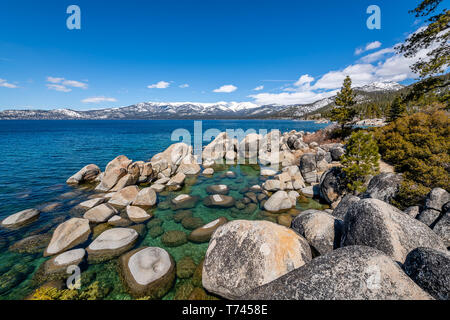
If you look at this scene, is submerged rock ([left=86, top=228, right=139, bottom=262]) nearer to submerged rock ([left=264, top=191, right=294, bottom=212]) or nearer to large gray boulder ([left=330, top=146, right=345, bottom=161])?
submerged rock ([left=264, top=191, right=294, bottom=212])

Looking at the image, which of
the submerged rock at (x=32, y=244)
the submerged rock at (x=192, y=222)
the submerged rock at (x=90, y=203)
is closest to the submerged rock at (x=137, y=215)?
the submerged rock at (x=192, y=222)

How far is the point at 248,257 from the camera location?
6926 millimetres

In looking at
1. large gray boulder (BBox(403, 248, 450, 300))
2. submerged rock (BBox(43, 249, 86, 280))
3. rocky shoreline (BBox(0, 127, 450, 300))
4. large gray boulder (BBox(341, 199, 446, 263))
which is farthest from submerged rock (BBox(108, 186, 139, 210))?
large gray boulder (BBox(403, 248, 450, 300))

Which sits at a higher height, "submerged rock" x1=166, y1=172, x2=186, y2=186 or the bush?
the bush

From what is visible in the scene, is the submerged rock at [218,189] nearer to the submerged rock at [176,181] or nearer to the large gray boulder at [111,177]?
the submerged rock at [176,181]

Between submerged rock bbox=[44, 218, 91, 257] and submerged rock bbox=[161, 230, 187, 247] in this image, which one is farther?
submerged rock bbox=[161, 230, 187, 247]

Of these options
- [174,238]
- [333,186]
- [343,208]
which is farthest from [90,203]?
[333,186]

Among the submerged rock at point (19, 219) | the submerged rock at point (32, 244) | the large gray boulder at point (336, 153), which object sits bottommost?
the submerged rock at point (32, 244)

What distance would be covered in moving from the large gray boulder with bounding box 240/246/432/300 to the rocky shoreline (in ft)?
0.08

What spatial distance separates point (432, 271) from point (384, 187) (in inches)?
370

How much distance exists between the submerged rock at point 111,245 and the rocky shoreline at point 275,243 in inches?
2.2

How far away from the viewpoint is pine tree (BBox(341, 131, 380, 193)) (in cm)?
1316

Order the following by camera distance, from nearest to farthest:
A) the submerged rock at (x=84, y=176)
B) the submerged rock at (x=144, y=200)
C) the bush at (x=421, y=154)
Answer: the bush at (x=421, y=154) → the submerged rock at (x=144, y=200) → the submerged rock at (x=84, y=176)

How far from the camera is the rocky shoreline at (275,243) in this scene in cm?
471
